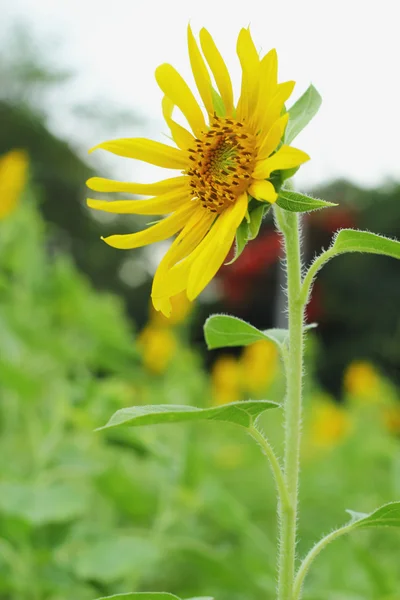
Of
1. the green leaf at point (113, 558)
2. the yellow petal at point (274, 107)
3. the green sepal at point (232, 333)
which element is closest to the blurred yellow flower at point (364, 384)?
the green leaf at point (113, 558)

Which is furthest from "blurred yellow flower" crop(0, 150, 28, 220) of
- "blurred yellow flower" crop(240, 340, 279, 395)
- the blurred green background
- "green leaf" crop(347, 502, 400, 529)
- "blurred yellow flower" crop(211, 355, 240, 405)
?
"green leaf" crop(347, 502, 400, 529)

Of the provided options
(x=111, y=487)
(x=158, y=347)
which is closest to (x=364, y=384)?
(x=158, y=347)

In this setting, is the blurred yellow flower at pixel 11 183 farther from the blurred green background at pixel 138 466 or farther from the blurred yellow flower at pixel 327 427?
the blurred yellow flower at pixel 327 427

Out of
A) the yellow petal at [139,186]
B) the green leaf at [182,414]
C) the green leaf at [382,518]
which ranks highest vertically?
the yellow petal at [139,186]

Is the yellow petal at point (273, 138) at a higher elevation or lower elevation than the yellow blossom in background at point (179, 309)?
higher

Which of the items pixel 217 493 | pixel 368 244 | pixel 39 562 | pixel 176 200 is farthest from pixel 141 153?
pixel 217 493

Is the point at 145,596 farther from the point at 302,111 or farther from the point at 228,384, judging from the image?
the point at 228,384
